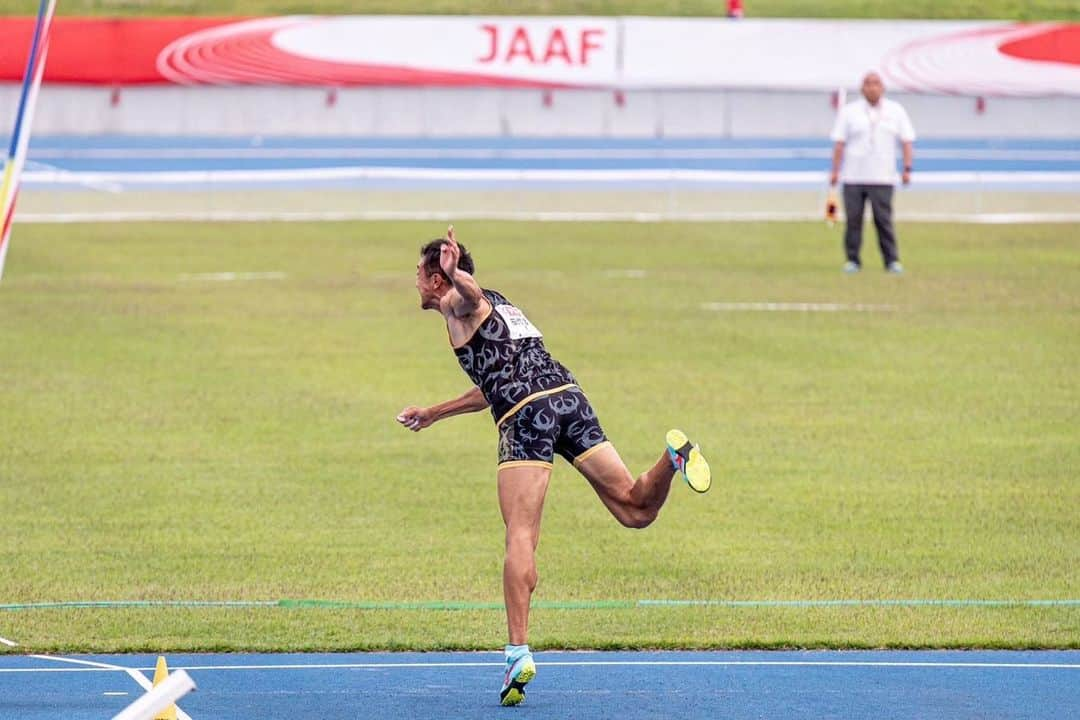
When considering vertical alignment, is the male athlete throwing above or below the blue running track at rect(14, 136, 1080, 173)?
below

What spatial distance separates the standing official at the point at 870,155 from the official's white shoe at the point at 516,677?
1563 cm

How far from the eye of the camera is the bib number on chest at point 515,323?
8.27 meters

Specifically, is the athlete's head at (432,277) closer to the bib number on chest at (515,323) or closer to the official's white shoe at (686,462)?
the bib number on chest at (515,323)

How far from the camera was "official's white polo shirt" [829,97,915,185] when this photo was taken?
904 inches

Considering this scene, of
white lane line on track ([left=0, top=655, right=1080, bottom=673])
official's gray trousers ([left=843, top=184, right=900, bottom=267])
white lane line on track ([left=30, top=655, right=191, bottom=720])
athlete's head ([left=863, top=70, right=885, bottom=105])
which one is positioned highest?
athlete's head ([left=863, top=70, right=885, bottom=105])

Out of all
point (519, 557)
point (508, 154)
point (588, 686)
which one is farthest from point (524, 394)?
point (508, 154)

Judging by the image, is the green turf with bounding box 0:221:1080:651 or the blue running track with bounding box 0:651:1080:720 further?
the green turf with bounding box 0:221:1080:651

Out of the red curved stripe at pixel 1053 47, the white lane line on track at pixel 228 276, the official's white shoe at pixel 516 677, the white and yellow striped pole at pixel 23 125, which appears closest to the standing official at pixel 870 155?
the white lane line on track at pixel 228 276

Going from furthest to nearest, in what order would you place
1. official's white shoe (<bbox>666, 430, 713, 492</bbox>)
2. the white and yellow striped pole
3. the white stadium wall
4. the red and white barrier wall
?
the white stadium wall, the red and white barrier wall, official's white shoe (<bbox>666, 430, 713, 492</bbox>), the white and yellow striped pole

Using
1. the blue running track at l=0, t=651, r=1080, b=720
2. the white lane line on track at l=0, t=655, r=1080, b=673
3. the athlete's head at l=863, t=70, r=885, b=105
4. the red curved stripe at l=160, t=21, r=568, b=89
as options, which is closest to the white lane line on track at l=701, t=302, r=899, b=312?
the athlete's head at l=863, t=70, r=885, b=105

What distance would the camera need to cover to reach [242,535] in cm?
1155

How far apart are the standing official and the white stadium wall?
17.4 metres

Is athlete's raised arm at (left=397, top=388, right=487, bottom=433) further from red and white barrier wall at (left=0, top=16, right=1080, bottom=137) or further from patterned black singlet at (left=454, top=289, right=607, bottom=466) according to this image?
red and white barrier wall at (left=0, top=16, right=1080, bottom=137)

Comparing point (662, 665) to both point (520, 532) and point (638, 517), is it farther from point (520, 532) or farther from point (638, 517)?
point (520, 532)
